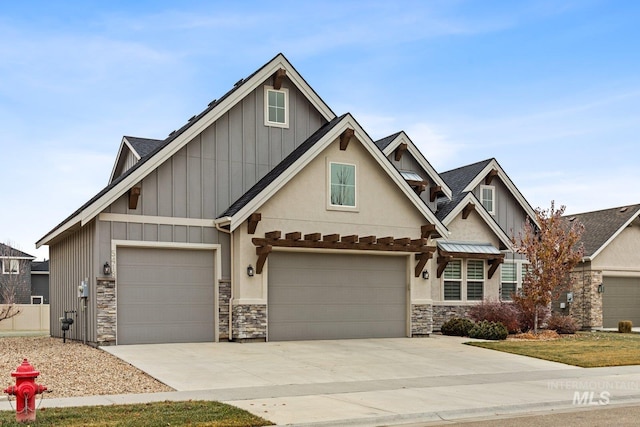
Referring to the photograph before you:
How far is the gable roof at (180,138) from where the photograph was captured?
19.7 metres

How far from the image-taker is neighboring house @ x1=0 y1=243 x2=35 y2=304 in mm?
53344

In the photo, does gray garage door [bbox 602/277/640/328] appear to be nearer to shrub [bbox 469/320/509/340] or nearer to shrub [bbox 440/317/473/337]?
shrub [bbox 440/317/473/337]

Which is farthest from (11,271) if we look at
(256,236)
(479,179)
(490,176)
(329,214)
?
(329,214)

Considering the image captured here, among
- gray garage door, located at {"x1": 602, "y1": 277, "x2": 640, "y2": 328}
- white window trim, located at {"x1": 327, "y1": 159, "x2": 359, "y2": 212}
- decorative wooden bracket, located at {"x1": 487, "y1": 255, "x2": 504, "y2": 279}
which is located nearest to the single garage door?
white window trim, located at {"x1": 327, "y1": 159, "x2": 359, "y2": 212}

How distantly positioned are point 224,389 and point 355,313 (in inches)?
389

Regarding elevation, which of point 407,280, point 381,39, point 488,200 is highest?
point 381,39

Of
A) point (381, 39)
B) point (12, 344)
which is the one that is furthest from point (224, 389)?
point (12, 344)

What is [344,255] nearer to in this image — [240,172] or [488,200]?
[240,172]

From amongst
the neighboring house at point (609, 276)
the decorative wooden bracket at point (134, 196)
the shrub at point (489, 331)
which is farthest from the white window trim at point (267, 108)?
the neighboring house at point (609, 276)

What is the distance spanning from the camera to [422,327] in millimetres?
24250

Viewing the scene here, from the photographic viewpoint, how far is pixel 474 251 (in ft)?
91.6

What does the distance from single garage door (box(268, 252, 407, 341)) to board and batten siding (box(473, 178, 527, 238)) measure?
860 centimetres

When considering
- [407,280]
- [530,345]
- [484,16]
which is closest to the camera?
[484,16]

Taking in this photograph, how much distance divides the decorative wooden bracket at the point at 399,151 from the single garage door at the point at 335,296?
20.4ft
